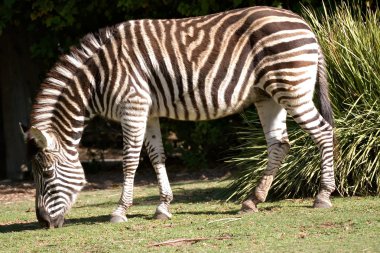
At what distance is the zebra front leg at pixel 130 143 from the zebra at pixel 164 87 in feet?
0.03

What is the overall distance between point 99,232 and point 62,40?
6.50 metres

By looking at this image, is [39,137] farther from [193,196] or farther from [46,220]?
[193,196]

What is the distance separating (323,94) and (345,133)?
0.75 meters

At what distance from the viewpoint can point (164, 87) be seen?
347 inches

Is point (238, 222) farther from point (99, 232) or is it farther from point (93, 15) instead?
point (93, 15)

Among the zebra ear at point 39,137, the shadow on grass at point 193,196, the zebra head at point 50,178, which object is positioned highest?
the zebra ear at point 39,137

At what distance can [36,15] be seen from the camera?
1298cm

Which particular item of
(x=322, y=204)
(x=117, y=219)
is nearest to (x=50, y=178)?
(x=117, y=219)

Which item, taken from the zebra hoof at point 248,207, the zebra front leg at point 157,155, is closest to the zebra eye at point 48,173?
the zebra front leg at point 157,155

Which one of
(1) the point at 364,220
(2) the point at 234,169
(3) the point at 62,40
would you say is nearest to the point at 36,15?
(3) the point at 62,40

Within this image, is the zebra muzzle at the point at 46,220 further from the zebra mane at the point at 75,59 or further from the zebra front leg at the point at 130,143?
the zebra mane at the point at 75,59

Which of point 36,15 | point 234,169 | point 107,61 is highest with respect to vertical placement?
point 36,15

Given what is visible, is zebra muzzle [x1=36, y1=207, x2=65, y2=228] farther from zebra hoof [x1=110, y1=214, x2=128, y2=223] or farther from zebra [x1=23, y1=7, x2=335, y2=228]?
zebra hoof [x1=110, y1=214, x2=128, y2=223]

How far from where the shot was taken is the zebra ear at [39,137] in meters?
8.37
